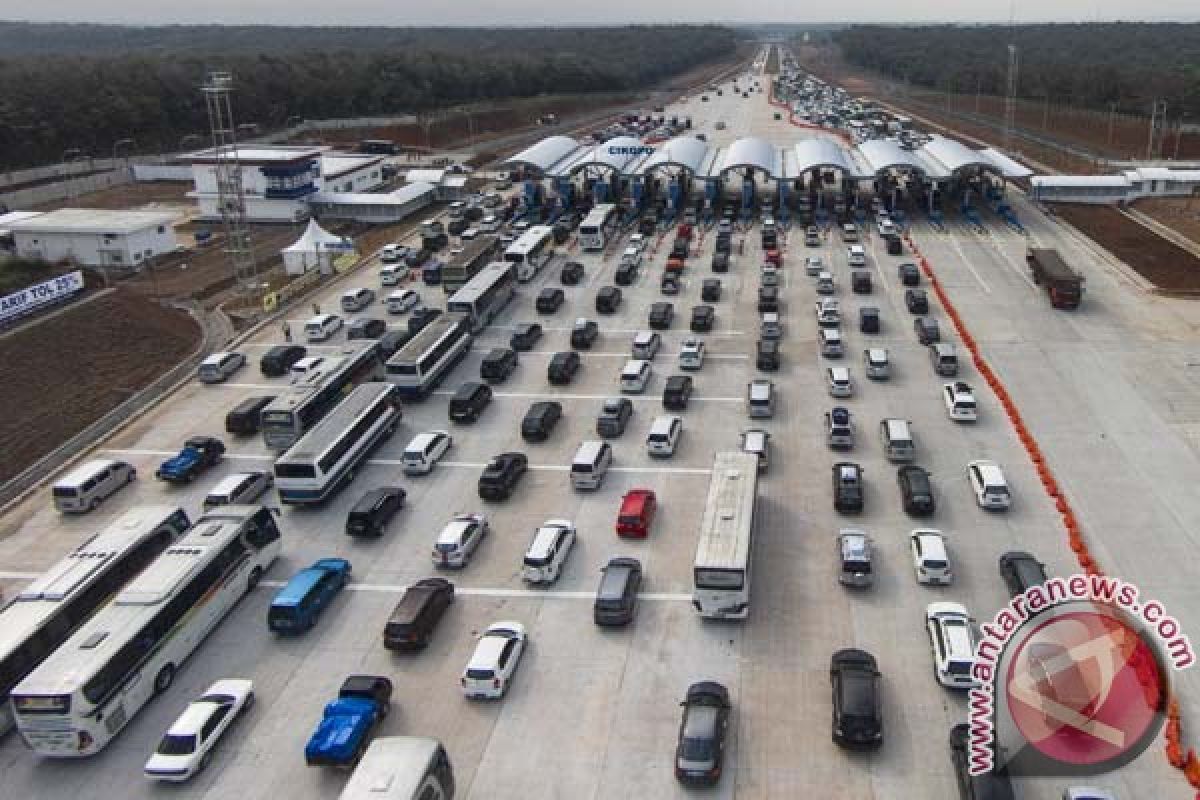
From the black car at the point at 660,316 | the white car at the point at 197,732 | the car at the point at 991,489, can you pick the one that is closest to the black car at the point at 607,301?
the black car at the point at 660,316

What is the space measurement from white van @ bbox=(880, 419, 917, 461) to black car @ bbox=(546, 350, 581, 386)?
1304 centimetres

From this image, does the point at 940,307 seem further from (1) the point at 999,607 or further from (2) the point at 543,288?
(1) the point at 999,607

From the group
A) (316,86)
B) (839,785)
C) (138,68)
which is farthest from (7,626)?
(316,86)

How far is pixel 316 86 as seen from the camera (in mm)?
119688

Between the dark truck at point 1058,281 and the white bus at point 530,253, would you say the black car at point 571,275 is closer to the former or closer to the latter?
the white bus at point 530,253

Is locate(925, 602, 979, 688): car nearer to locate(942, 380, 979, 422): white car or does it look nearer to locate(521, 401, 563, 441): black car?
locate(942, 380, 979, 422): white car

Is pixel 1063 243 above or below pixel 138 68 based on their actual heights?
below

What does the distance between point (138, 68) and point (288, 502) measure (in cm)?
9752

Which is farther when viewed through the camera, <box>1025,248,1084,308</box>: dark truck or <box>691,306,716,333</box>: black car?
<box>1025,248,1084,308</box>: dark truck

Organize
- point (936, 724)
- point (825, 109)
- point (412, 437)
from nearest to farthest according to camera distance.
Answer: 1. point (936, 724)
2. point (412, 437)
3. point (825, 109)

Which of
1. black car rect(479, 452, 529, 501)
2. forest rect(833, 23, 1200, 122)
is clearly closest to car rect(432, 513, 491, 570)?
black car rect(479, 452, 529, 501)

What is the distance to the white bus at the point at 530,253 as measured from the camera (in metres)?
51.1

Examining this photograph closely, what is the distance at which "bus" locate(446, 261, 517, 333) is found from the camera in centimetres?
4238

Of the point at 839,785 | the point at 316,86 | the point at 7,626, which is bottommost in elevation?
the point at 839,785
